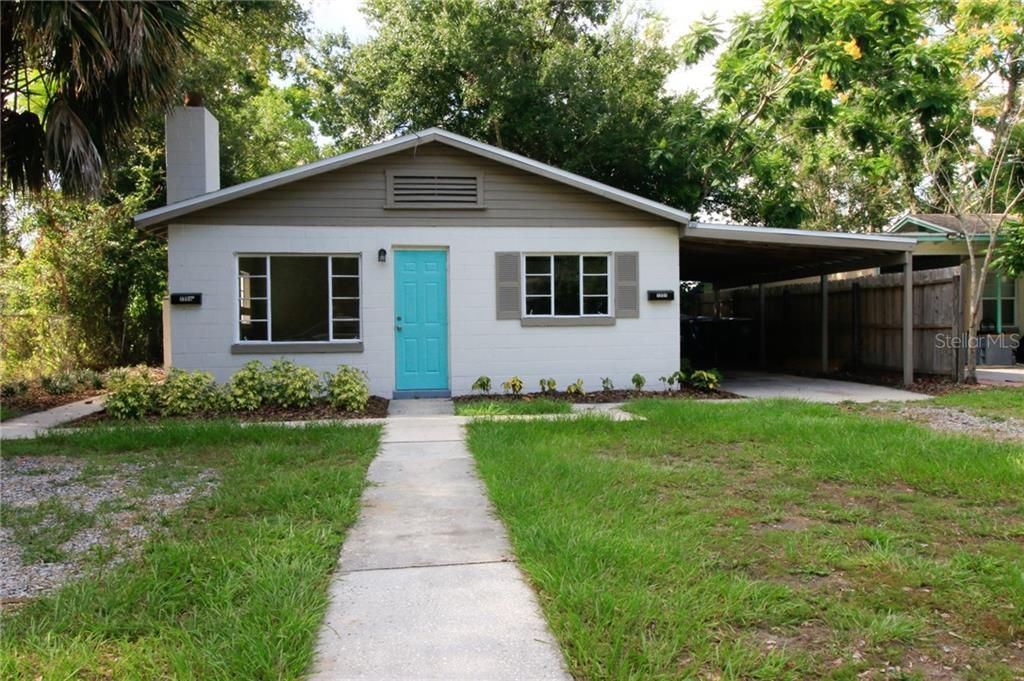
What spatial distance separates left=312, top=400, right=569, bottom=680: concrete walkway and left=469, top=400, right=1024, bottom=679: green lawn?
15 centimetres

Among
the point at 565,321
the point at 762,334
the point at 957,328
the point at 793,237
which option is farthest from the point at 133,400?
A: the point at 762,334

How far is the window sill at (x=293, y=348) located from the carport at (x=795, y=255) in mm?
5335

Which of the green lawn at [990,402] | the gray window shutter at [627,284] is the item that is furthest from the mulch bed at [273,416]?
the green lawn at [990,402]

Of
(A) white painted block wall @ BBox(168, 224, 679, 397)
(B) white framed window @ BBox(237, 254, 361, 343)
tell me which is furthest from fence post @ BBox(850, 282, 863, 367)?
(B) white framed window @ BBox(237, 254, 361, 343)

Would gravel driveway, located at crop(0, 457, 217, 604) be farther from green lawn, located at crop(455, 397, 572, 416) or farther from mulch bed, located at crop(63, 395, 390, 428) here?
green lawn, located at crop(455, 397, 572, 416)

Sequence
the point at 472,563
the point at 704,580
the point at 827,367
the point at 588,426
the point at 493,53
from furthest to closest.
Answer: the point at 493,53 < the point at 827,367 < the point at 588,426 < the point at 472,563 < the point at 704,580

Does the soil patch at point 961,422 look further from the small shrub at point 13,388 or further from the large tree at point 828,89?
the small shrub at point 13,388

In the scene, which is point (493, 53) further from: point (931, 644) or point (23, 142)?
point (931, 644)

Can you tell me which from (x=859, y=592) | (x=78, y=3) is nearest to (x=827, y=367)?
(x=859, y=592)

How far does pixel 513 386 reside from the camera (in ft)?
35.8

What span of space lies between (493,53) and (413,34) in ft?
8.95

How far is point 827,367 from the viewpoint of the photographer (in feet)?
49.3

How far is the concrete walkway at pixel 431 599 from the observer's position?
9.06 feet

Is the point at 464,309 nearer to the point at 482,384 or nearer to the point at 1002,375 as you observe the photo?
the point at 482,384
